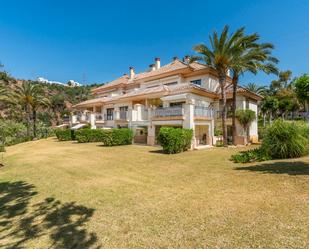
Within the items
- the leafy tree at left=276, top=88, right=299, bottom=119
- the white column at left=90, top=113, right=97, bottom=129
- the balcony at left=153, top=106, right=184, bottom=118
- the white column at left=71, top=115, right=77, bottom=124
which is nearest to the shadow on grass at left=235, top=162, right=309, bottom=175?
the balcony at left=153, top=106, right=184, bottom=118

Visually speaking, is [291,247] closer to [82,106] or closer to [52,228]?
[52,228]

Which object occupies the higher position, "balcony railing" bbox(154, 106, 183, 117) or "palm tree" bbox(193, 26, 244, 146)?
"palm tree" bbox(193, 26, 244, 146)

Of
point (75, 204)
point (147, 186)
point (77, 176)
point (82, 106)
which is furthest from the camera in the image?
point (82, 106)

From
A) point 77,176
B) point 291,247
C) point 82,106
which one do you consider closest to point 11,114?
point 82,106

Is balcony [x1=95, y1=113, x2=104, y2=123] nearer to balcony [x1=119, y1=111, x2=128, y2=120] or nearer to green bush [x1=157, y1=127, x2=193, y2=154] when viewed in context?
balcony [x1=119, y1=111, x2=128, y2=120]

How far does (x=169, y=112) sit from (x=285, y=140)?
38.9 ft

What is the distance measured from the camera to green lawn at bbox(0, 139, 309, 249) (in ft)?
14.5

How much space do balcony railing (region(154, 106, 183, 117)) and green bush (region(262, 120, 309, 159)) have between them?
366 inches

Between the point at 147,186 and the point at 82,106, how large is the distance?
3764cm

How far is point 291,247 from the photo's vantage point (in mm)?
3799

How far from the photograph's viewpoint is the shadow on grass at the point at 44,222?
4641 mm

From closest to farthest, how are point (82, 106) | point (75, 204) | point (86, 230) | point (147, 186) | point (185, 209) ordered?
point (86, 230) → point (185, 209) → point (75, 204) → point (147, 186) → point (82, 106)

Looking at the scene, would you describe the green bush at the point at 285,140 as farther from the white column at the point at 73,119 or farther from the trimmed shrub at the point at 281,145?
the white column at the point at 73,119

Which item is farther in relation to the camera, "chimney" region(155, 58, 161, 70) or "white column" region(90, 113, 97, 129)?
"chimney" region(155, 58, 161, 70)
